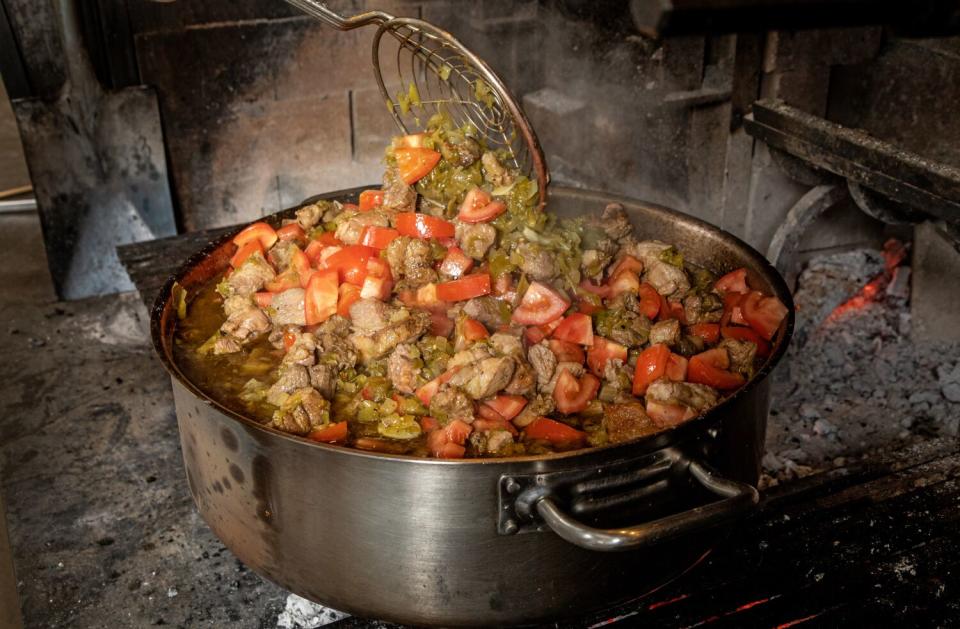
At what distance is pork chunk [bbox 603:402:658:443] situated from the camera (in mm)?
2264

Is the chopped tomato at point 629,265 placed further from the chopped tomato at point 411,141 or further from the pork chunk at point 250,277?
the pork chunk at point 250,277

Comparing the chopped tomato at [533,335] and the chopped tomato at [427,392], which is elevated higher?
the chopped tomato at [533,335]

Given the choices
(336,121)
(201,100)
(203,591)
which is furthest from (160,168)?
(203,591)

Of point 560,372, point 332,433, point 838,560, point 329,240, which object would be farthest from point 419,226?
point 838,560

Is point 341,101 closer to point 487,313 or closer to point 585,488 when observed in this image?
point 487,313

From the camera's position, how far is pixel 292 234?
301 centimetres

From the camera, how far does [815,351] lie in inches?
168

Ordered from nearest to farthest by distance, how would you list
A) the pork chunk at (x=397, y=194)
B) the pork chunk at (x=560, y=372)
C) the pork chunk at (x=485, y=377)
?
1. the pork chunk at (x=485, y=377)
2. the pork chunk at (x=560, y=372)
3. the pork chunk at (x=397, y=194)

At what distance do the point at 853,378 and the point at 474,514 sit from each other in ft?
8.96

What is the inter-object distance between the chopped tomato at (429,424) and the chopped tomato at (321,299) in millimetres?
525

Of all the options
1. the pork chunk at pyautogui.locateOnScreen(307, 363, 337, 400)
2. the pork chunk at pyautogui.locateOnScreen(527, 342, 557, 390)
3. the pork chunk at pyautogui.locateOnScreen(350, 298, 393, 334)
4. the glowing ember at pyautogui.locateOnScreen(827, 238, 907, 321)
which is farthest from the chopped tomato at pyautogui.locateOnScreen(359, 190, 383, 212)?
the glowing ember at pyautogui.locateOnScreen(827, 238, 907, 321)

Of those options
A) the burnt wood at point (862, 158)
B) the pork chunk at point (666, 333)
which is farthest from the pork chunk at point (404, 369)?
the burnt wood at point (862, 158)

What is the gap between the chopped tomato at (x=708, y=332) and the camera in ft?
8.75

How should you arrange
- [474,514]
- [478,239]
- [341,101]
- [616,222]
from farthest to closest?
[341,101] < [616,222] < [478,239] < [474,514]
